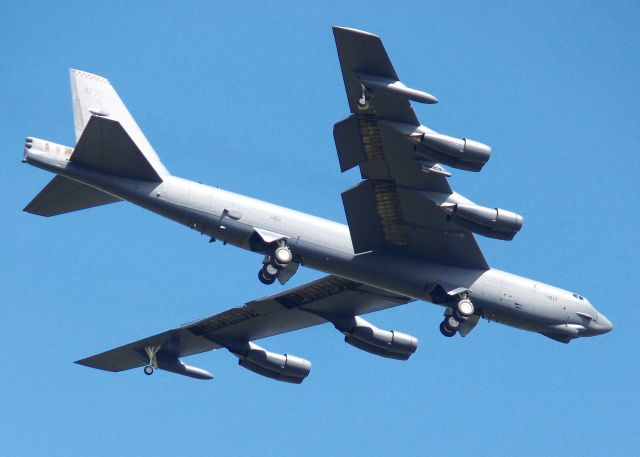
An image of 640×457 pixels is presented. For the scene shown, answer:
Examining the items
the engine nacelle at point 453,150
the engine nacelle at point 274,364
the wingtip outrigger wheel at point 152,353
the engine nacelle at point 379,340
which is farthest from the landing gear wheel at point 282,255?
the wingtip outrigger wheel at point 152,353

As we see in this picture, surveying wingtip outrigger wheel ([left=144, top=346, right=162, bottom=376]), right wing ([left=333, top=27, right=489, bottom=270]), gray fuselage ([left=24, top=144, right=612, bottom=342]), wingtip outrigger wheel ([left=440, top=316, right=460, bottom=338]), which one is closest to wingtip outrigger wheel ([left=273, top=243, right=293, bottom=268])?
A: gray fuselage ([left=24, top=144, right=612, bottom=342])

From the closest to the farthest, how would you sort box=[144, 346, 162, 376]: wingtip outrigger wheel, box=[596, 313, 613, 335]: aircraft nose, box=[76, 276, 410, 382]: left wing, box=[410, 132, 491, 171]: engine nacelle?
1. box=[410, 132, 491, 171]: engine nacelle
2. box=[596, 313, 613, 335]: aircraft nose
3. box=[76, 276, 410, 382]: left wing
4. box=[144, 346, 162, 376]: wingtip outrigger wheel

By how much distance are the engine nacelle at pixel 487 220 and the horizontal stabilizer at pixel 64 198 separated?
9.52 m

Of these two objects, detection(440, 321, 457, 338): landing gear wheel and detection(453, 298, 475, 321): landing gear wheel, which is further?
detection(440, 321, 457, 338): landing gear wheel

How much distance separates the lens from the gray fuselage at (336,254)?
3678 cm

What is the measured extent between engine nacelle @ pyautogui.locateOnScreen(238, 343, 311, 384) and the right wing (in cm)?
707

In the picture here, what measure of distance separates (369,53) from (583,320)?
464 inches

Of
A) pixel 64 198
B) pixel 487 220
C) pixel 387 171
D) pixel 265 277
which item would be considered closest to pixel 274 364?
pixel 265 277

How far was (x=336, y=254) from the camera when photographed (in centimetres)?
3800

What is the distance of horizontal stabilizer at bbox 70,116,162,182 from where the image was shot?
116 ft

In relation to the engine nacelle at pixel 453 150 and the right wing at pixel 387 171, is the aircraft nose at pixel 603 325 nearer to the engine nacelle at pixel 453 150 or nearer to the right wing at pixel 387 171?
the right wing at pixel 387 171

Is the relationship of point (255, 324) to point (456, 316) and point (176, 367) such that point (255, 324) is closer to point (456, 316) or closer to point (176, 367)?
point (176, 367)

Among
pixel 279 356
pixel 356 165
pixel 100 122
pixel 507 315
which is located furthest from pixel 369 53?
pixel 279 356

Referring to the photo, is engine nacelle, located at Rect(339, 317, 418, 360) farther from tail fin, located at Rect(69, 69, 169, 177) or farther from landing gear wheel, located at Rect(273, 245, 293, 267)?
tail fin, located at Rect(69, 69, 169, 177)
